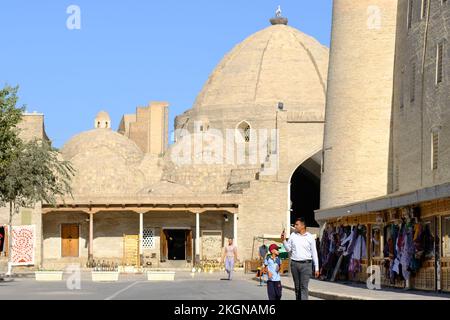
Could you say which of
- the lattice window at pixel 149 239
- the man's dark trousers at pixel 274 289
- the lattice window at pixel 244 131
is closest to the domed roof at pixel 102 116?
the lattice window at pixel 244 131

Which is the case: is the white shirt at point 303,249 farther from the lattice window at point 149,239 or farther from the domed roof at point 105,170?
the domed roof at point 105,170

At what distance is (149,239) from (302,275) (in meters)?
38.0

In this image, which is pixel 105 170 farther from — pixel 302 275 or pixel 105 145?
pixel 302 275

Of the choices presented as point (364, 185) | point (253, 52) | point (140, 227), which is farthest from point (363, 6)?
point (253, 52)

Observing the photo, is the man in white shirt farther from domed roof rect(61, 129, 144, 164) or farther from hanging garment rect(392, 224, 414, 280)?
domed roof rect(61, 129, 144, 164)

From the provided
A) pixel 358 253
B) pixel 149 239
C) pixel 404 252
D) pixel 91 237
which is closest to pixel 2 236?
pixel 91 237

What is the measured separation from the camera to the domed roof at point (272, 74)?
221 feet

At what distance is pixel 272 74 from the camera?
69.0 m

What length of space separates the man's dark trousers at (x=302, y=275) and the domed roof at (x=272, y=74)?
156ft

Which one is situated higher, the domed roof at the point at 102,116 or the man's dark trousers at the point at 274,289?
the domed roof at the point at 102,116

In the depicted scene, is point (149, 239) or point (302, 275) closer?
point (302, 275)

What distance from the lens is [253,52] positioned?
70.9 m

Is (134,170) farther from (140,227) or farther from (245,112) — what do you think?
(140,227)
